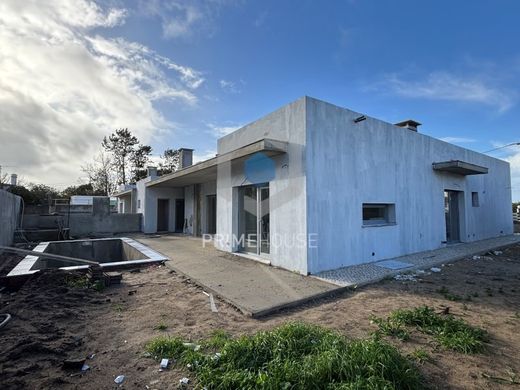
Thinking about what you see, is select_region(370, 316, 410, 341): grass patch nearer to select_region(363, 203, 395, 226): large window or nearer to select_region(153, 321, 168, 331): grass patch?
select_region(153, 321, 168, 331): grass patch

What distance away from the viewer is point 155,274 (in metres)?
6.87

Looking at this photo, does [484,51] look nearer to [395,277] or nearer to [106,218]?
[395,277]

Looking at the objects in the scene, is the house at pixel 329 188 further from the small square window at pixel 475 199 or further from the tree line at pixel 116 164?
the tree line at pixel 116 164

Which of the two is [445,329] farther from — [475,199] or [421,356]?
[475,199]

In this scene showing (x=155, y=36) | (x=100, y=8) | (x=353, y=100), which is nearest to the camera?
(x=100, y=8)

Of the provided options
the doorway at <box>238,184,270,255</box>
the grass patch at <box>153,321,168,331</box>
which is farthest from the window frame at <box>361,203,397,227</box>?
the grass patch at <box>153,321,168,331</box>

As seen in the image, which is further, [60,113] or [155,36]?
[60,113]

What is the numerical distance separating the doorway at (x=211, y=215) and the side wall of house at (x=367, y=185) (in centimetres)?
762

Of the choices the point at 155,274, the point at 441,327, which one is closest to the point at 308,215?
the point at 441,327

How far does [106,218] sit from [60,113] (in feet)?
31.4

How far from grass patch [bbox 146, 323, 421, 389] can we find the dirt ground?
0.75 ft

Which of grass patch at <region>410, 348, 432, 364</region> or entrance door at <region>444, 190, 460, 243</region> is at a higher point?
entrance door at <region>444, 190, 460, 243</region>

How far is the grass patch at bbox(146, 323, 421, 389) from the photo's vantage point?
7.42ft

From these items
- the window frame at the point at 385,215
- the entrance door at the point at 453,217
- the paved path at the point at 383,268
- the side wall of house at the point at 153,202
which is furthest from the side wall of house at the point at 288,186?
the side wall of house at the point at 153,202
